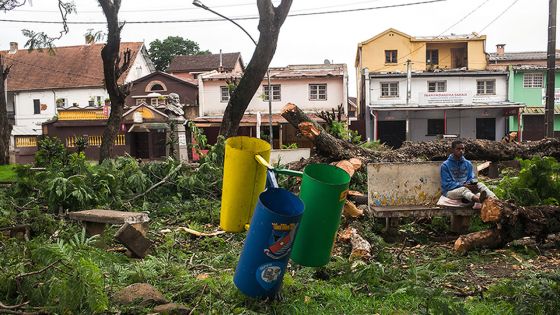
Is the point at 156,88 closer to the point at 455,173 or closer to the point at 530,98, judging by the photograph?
the point at 530,98

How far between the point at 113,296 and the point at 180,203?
199 inches

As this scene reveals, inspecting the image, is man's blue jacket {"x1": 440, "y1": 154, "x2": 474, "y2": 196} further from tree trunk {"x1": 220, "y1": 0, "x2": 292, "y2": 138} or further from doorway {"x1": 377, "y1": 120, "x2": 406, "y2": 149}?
doorway {"x1": 377, "y1": 120, "x2": 406, "y2": 149}

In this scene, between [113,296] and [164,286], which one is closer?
[113,296]

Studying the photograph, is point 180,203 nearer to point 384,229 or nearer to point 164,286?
point 384,229

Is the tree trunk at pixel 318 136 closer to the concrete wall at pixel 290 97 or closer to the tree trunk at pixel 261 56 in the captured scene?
the tree trunk at pixel 261 56

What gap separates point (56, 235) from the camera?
629cm

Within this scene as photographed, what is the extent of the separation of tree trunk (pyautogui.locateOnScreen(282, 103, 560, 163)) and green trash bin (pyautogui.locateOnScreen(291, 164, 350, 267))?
21.2 ft

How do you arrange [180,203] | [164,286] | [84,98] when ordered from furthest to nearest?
1. [84,98]
2. [180,203]
3. [164,286]

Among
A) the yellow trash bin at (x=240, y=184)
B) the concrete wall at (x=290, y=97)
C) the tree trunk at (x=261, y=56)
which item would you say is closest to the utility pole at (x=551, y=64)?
the tree trunk at (x=261, y=56)

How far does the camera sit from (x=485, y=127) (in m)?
33.2

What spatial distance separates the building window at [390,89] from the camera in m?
33.2

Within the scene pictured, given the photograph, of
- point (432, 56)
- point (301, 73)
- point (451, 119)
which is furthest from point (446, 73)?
point (301, 73)

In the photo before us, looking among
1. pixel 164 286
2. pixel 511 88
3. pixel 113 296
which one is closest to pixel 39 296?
pixel 113 296

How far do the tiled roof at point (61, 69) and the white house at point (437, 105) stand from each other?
68.7 feet
